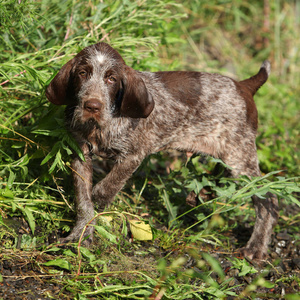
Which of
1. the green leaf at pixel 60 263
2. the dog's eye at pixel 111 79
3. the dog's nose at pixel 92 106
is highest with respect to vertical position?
the dog's eye at pixel 111 79

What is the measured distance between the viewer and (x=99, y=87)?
376cm

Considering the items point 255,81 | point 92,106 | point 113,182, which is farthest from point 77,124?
point 255,81

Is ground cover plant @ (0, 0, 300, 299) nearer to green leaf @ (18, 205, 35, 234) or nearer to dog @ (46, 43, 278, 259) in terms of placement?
green leaf @ (18, 205, 35, 234)

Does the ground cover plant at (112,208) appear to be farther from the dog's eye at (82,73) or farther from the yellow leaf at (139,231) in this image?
the dog's eye at (82,73)

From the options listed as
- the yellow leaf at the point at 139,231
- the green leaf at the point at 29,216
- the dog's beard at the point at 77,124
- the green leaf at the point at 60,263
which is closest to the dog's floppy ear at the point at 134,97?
the dog's beard at the point at 77,124

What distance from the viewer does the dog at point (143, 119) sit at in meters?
3.83

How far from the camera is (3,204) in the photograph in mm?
3824

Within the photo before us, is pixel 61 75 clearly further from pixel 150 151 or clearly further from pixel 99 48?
pixel 150 151

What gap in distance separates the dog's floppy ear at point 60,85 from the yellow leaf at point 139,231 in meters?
1.24

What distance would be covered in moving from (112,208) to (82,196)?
42 cm

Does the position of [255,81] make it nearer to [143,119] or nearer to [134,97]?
[143,119]

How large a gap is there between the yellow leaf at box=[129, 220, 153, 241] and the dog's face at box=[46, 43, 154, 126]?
0.94 metres

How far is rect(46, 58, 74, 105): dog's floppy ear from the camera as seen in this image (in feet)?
12.6

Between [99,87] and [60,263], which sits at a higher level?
[99,87]
